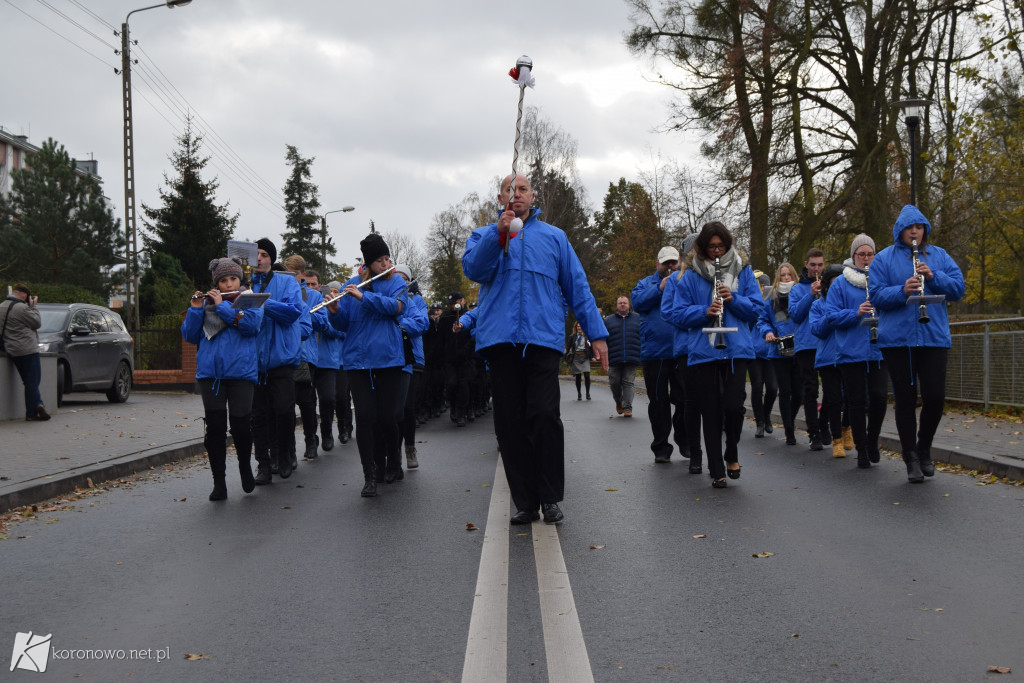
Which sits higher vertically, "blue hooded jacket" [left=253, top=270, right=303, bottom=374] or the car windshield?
the car windshield

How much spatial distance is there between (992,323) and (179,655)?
13.7 meters

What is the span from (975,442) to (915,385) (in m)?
2.81

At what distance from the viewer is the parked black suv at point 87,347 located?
1842 centimetres

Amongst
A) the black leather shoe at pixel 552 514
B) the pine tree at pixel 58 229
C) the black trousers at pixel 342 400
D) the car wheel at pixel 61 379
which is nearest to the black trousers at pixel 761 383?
the black trousers at pixel 342 400

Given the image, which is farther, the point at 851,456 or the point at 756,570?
the point at 851,456

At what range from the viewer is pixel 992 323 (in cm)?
1503

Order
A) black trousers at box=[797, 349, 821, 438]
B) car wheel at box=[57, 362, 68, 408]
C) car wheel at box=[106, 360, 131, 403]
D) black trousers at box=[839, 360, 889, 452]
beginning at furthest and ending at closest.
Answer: car wheel at box=[106, 360, 131, 403]
car wheel at box=[57, 362, 68, 408]
black trousers at box=[797, 349, 821, 438]
black trousers at box=[839, 360, 889, 452]

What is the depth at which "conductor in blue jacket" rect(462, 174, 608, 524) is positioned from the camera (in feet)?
21.3

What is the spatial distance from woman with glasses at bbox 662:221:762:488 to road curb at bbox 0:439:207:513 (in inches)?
187

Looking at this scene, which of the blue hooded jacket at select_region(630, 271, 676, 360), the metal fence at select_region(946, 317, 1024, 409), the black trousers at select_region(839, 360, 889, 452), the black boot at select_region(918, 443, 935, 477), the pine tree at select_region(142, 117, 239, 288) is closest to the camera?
the black boot at select_region(918, 443, 935, 477)

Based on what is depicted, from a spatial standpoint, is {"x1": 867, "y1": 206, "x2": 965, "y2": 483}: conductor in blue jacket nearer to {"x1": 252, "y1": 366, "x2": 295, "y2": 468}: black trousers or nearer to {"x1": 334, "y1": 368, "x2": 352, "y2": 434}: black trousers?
{"x1": 252, "y1": 366, "x2": 295, "y2": 468}: black trousers

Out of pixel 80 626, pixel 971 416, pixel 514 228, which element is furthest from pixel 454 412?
pixel 80 626

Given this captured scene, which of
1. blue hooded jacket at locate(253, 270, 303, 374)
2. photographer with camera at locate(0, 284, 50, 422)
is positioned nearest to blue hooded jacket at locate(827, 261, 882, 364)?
blue hooded jacket at locate(253, 270, 303, 374)

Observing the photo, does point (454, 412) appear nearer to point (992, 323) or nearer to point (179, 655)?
point (992, 323)
